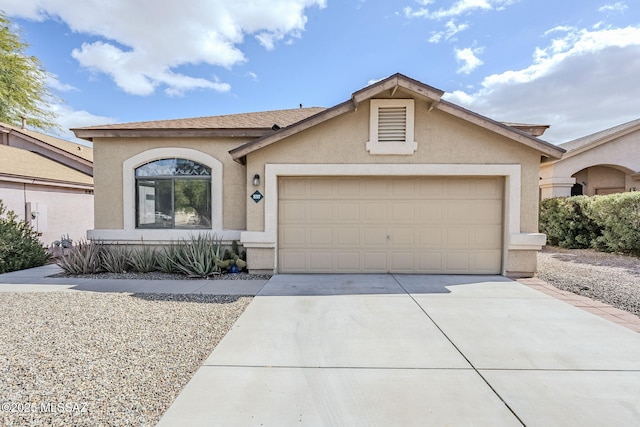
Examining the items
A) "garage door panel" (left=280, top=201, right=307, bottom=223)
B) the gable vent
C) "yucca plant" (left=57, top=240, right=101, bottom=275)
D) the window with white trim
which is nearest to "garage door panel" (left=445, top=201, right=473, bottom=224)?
the window with white trim

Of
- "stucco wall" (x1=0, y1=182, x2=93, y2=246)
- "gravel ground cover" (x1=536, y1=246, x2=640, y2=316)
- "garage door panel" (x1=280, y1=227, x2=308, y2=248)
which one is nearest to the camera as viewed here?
"gravel ground cover" (x1=536, y1=246, x2=640, y2=316)

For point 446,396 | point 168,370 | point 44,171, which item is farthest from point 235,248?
point 44,171

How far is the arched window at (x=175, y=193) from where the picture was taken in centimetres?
870

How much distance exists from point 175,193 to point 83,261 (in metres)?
2.91

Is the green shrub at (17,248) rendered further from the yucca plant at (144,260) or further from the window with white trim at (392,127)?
the window with white trim at (392,127)

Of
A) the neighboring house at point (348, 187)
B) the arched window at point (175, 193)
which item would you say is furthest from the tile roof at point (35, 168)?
the arched window at point (175, 193)

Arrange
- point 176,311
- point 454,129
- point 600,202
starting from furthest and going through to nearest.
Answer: point 600,202, point 454,129, point 176,311

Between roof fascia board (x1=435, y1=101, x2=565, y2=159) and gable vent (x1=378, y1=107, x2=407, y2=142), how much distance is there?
33.2 inches

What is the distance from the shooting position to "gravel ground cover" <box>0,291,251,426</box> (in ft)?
9.27

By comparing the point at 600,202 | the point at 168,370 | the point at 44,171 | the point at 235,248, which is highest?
the point at 44,171

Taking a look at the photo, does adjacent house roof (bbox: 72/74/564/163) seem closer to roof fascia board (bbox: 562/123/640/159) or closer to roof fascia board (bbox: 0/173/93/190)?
roof fascia board (bbox: 0/173/93/190)

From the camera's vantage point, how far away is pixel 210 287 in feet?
22.5

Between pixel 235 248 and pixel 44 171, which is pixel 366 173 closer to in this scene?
pixel 235 248

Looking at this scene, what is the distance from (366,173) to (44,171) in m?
12.6
